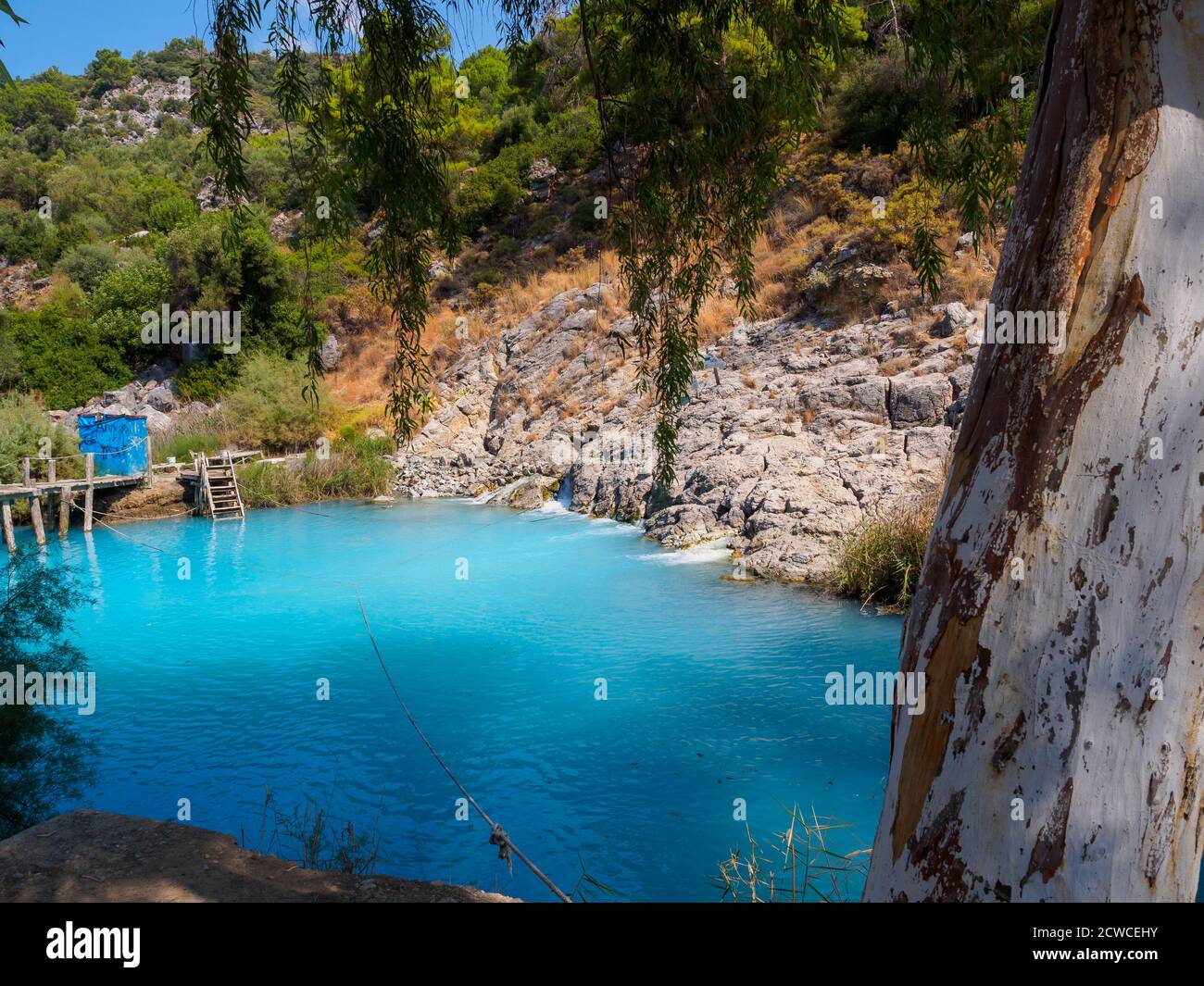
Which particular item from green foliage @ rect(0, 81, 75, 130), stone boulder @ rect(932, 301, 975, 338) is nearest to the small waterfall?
stone boulder @ rect(932, 301, 975, 338)

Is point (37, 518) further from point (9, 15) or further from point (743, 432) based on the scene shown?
point (9, 15)

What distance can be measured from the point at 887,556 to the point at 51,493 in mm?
16599

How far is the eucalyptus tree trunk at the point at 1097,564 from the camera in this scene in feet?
5.25

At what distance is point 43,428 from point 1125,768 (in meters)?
21.0

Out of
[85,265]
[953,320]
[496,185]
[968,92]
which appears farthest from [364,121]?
[85,265]

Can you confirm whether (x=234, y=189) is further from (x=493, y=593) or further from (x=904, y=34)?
(x=493, y=593)

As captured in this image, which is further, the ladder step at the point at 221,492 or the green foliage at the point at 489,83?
the green foliage at the point at 489,83

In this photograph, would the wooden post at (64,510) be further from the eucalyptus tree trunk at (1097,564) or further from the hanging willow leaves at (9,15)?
the eucalyptus tree trunk at (1097,564)

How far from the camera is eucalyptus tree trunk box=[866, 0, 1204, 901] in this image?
1601 mm

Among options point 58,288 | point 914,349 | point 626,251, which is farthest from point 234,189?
point 58,288

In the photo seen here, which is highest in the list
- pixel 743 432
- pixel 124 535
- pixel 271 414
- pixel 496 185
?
pixel 496 185

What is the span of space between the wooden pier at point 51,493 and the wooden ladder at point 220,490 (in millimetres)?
1479

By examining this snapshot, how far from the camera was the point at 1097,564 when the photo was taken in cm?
163

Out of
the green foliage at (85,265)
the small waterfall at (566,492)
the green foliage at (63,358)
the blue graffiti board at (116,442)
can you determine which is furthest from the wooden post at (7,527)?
the green foliage at (85,265)
